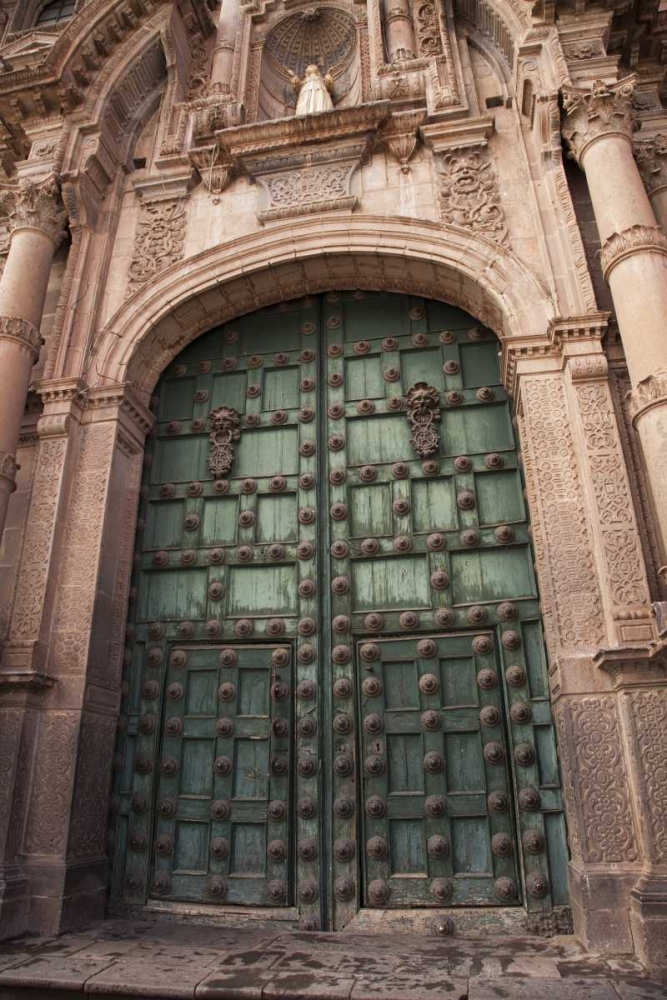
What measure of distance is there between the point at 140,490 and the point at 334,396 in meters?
1.87

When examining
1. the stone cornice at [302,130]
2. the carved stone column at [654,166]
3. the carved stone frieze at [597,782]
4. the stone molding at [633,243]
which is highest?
the stone cornice at [302,130]

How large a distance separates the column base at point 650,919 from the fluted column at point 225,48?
7.76 m

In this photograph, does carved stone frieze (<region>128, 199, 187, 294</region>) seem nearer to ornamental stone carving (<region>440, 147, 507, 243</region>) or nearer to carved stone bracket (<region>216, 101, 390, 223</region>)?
carved stone bracket (<region>216, 101, 390, 223</region>)

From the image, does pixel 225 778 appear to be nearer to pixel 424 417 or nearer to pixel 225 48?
pixel 424 417

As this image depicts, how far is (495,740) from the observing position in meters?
4.61

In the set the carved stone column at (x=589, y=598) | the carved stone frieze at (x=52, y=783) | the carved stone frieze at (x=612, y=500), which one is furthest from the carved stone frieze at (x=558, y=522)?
the carved stone frieze at (x=52, y=783)

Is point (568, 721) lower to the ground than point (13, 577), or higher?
lower

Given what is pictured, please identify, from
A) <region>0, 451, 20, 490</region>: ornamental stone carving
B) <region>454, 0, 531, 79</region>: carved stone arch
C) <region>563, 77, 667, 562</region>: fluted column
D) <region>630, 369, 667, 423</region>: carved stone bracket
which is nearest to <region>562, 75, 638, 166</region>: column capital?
<region>563, 77, 667, 562</region>: fluted column

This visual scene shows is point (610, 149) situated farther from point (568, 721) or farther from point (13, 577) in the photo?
point (13, 577)

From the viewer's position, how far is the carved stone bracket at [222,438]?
19.2ft

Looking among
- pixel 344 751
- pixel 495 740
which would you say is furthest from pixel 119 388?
pixel 495 740

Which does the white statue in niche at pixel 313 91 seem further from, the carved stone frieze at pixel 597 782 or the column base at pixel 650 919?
the column base at pixel 650 919

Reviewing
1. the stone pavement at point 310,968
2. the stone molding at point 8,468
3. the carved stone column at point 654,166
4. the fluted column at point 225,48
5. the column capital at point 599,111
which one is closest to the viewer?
the stone pavement at point 310,968

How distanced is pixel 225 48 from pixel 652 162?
485 centimetres
